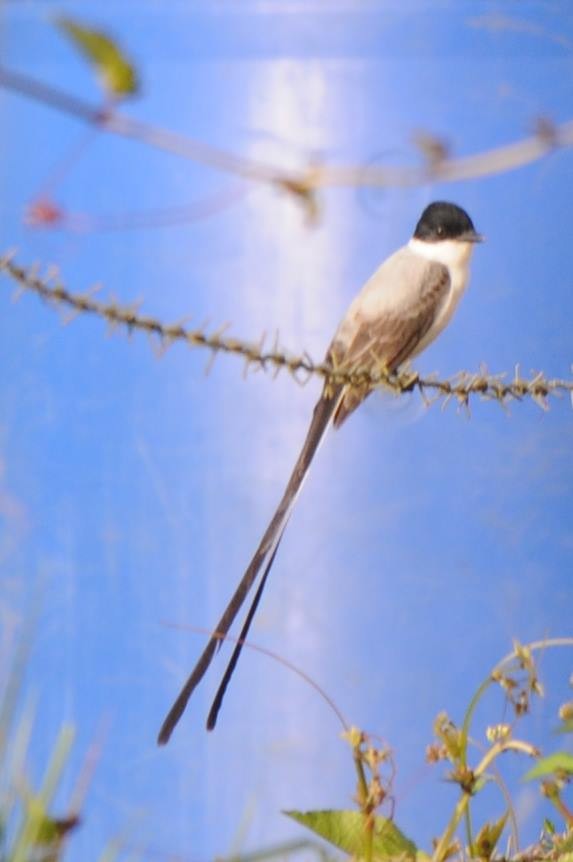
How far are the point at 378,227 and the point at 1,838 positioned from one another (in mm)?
413

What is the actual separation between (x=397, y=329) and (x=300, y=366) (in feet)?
0.74

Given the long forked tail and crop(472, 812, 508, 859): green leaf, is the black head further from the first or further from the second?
crop(472, 812, 508, 859): green leaf

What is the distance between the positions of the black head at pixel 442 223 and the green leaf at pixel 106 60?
293mm

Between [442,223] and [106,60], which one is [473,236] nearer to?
[442,223]

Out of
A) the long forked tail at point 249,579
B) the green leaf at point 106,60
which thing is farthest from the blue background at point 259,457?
the green leaf at point 106,60

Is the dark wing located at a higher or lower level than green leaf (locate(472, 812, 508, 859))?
higher

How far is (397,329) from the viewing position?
30.7 inches

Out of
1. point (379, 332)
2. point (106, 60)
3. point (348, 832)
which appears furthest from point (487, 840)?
point (106, 60)

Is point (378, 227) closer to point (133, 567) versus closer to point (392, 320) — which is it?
point (392, 320)

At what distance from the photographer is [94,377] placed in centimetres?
70

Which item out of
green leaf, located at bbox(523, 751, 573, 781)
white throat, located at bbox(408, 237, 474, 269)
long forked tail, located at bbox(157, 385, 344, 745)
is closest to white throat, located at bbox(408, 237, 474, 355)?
white throat, located at bbox(408, 237, 474, 269)

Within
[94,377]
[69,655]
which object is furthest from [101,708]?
[94,377]

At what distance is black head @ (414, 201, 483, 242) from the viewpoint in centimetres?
71

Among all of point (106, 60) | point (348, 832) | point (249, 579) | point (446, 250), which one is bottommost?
point (348, 832)
